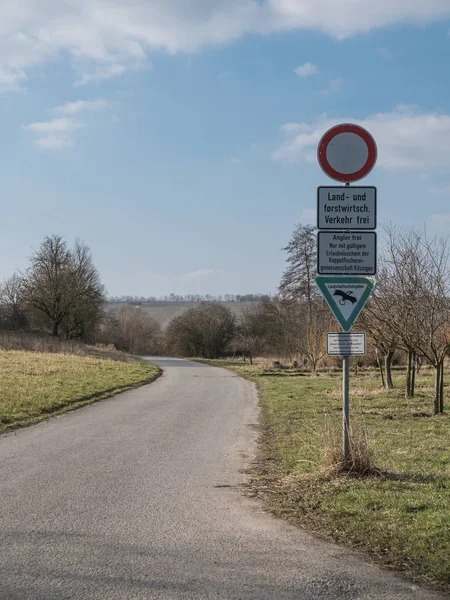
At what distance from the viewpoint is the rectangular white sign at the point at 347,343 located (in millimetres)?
7156

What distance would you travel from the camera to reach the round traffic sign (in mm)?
7359

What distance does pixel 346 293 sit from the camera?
23.8ft

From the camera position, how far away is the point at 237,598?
4.01 m

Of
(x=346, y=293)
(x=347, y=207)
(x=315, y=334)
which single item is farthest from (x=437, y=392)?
(x=315, y=334)

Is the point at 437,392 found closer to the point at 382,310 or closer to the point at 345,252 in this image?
the point at 382,310

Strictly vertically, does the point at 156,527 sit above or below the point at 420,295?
below

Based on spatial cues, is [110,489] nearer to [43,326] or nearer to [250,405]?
[250,405]

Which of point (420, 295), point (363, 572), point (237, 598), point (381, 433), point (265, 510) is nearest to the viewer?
point (237, 598)

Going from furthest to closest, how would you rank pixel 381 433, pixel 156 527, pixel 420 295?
pixel 420 295
pixel 381 433
pixel 156 527

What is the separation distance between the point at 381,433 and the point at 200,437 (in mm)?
3311

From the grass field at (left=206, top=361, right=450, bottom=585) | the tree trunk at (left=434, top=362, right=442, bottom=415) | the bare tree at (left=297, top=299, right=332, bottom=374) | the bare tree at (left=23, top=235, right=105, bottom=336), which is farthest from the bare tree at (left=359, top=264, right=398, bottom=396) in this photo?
the bare tree at (left=23, top=235, right=105, bottom=336)

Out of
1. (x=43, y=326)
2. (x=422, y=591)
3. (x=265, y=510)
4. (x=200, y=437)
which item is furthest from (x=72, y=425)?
(x=43, y=326)

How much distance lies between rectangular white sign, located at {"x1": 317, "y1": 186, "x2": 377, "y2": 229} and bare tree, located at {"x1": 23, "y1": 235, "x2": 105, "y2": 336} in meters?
53.4

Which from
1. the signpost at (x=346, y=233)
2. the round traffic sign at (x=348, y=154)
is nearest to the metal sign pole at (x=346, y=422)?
the signpost at (x=346, y=233)
